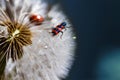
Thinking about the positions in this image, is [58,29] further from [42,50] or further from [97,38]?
[97,38]

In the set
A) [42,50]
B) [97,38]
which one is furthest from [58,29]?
[97,38]

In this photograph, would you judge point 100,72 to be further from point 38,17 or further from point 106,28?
point 38,17

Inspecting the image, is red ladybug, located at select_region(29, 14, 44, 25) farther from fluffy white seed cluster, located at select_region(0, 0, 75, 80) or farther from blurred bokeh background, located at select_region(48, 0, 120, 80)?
blurred bokeh background, located at select_region(48, 0, 120, 80)

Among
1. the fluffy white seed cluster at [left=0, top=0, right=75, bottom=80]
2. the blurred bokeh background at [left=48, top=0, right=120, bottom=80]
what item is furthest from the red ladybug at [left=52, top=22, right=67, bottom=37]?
the blurred bokeh background at [left=48, top=0, right=120, bottom=80]

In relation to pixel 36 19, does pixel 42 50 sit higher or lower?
lower

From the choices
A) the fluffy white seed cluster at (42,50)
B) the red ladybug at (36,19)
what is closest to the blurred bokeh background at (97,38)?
the fluffy white seed cluster at (42,50)

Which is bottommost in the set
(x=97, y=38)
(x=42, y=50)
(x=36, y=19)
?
(x=97, y=38)

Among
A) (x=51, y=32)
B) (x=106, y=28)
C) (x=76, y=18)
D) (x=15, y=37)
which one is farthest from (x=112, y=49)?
(x=15, y=37)
